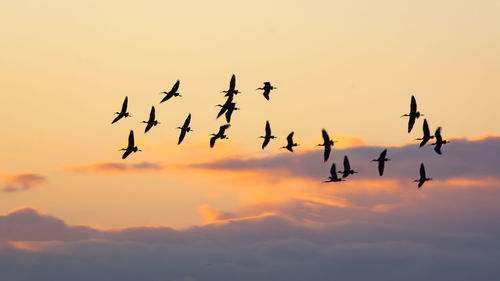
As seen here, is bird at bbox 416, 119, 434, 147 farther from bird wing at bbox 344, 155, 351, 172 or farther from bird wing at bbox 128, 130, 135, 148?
bird wing at bbox 128, 130, 135, 148

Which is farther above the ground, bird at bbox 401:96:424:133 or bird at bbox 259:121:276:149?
bird at bbox 401:96:424:133

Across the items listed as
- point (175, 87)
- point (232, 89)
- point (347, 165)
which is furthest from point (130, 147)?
point (347, 165)

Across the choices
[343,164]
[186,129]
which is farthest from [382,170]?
[186,129]

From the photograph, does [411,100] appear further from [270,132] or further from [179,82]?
[179,82]

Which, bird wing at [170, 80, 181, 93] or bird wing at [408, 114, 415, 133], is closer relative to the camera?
bird wing at [408, 114, 415, 133]

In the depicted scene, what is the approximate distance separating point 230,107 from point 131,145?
18.2 meters

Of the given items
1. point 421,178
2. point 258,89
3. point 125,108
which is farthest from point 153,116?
point 421,178

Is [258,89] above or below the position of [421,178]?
above

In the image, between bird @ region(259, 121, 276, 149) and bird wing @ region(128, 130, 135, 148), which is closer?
bird wing @ region(128, 130, 135, 148)

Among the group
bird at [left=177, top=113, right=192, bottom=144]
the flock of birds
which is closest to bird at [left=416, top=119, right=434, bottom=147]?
the flock of birds

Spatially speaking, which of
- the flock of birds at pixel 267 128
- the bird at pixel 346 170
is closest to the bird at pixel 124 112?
the flock of birds at pixel 267 128

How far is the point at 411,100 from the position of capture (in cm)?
19100

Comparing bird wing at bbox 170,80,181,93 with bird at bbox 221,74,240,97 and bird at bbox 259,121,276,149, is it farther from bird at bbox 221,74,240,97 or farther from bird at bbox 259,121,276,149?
bird at bbox 259,121,276,149

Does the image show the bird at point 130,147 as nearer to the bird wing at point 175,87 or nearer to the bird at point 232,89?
the bird wing at point 175,87
